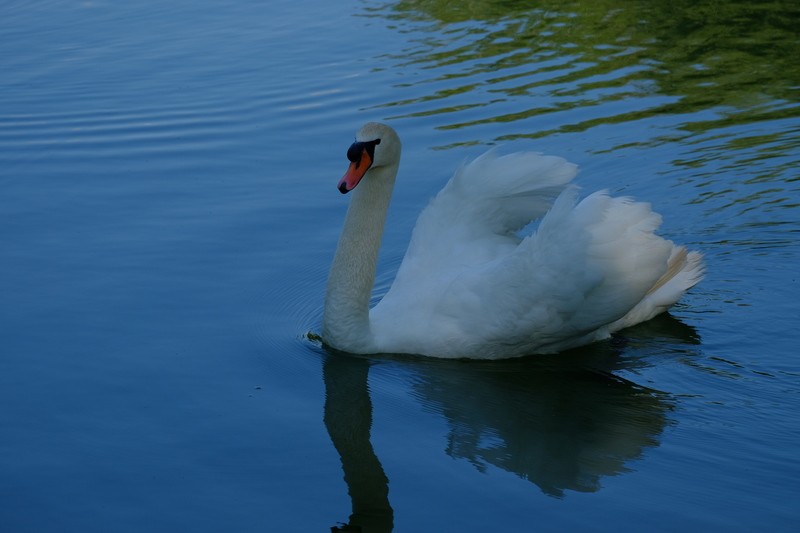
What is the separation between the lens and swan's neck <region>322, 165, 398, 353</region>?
7535 mm

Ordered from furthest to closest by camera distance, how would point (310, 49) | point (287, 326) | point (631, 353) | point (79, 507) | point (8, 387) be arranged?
point (310, 49), point (287, 326), point (631, 353), point (8, 387), point (79, 507)

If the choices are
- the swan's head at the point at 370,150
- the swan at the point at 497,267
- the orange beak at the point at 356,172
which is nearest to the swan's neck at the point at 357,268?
the swan at the point at 497,267

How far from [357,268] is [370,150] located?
0.77 metres

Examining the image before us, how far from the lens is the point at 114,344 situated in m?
7.65

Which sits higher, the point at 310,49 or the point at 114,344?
the point at 310,49

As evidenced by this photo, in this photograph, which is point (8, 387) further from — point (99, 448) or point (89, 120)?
point (89, 120)

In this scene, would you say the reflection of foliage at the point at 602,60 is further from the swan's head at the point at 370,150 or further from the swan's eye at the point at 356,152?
the swan's eye at the point at 356,152

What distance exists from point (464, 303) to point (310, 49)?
26.4 ft

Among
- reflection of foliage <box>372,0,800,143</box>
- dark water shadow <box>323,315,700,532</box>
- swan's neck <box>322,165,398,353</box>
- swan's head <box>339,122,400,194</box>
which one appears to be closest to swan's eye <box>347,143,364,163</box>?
swan's head <box>339,122,400,194</box>

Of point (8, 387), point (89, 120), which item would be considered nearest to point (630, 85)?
point (89, 120)

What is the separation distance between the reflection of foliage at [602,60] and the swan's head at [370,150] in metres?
3.98

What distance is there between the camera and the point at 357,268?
7.67m

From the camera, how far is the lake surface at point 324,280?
231 inches

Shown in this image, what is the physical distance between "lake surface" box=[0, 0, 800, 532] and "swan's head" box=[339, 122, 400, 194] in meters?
1.18
